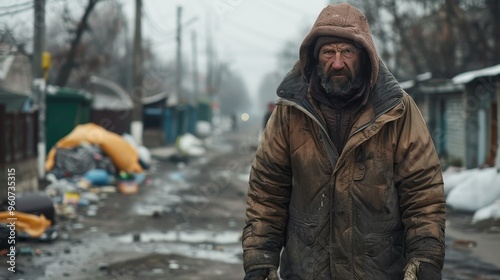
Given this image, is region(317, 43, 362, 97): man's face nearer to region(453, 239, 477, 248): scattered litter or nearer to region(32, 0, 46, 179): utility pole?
region(453, 239, 477, 248): scattered litter

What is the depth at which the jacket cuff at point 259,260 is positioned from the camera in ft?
11.0

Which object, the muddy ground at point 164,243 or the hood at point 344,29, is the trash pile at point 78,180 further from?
the hood at point 344,29

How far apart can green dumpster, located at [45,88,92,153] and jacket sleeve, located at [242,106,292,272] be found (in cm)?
1784

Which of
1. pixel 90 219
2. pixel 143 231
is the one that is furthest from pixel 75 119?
pixel 143 231

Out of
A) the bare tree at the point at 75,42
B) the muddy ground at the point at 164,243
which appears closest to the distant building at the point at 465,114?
the muddy ground at the point at 164,243

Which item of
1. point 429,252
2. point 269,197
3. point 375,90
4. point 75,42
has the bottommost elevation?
point 429,252

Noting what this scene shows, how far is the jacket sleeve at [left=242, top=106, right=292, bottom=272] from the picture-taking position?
340 cm

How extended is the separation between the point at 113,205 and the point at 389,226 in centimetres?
1093

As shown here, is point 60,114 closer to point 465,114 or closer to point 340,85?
point 465,114

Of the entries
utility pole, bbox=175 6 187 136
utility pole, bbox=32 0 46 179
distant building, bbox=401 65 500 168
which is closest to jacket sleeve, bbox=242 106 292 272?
distant building, bbox=401 65 500 168

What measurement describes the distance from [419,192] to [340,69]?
632mm

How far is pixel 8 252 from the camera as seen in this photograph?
823 centimetres

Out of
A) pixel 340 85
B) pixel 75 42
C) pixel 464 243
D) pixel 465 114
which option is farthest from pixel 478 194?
pixel 75 42

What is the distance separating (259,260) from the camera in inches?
133
